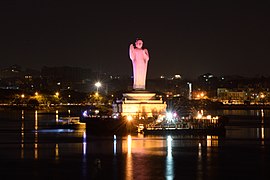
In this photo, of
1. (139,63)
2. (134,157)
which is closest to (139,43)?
(139,63)

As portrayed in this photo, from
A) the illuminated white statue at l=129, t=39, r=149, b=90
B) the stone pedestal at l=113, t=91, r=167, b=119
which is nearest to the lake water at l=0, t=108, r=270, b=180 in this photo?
the stone pedestal at l=113, t=91, r=167, b=119

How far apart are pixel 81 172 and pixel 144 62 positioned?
3032 cm

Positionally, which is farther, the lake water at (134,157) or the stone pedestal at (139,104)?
the stone pedestal at (139,104)

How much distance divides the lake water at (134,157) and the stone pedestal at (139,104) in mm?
8382

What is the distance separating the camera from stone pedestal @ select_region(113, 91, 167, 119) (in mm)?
55250

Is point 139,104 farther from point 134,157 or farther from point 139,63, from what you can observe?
point 134,157

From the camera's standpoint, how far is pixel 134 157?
3356 cm

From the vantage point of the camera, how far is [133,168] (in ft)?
96.8

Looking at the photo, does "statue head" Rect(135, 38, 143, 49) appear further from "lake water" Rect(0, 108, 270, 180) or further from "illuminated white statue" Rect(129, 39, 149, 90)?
"lake water" Rect(0, 108, 270, 180)

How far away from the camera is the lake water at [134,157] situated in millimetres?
28172

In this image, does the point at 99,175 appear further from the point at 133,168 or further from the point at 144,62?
the point at 144,62

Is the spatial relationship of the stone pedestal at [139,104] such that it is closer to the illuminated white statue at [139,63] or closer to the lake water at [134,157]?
the illuminated white statue at [139,63]

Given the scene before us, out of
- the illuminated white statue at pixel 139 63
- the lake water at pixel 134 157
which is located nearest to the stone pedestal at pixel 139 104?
the illuminated white statue at pixel 139 63

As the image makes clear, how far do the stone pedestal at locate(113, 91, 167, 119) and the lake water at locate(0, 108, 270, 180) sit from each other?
330 inches
